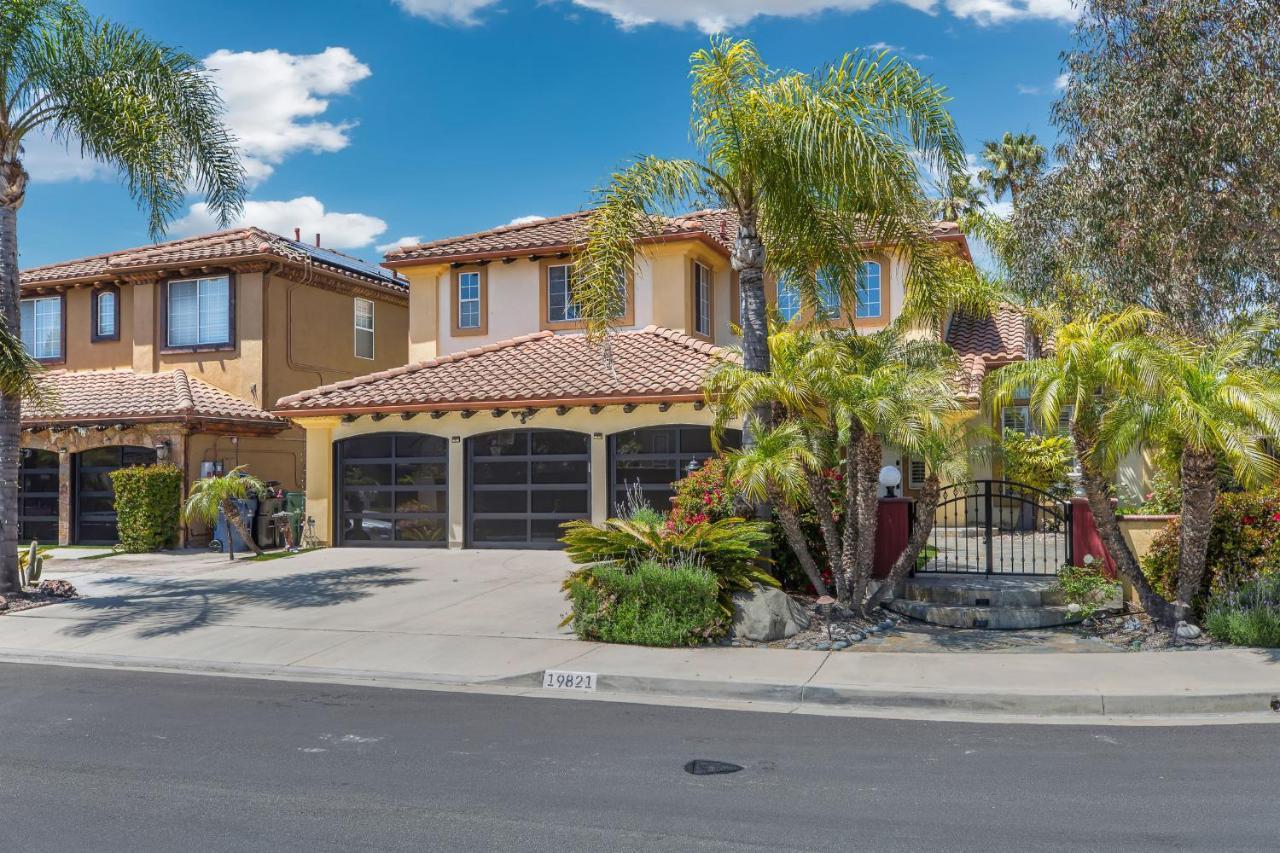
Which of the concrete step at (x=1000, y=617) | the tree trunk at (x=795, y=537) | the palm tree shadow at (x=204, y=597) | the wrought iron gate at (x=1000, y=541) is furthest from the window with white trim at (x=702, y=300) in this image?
the concrete step at (x=1000, y=617)

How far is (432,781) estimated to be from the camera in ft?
21.8

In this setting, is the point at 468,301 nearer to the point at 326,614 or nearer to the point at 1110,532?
the point at 326,614

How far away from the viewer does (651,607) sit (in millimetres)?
11078

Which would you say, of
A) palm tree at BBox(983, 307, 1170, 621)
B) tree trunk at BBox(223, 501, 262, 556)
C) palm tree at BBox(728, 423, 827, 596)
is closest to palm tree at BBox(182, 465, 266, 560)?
tree trunk at BBox(223, 501, 262, 556)

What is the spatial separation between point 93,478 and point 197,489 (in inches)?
144

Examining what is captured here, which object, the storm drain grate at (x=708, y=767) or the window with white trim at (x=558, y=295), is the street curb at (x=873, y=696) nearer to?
the storm drain grate at (x=708, y=767)

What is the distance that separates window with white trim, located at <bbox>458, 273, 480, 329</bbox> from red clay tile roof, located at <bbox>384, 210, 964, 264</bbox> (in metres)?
0.66

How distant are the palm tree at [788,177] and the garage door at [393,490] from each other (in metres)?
8.21

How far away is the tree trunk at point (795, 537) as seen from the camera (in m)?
11.6

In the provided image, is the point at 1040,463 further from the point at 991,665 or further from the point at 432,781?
the point at 432,781

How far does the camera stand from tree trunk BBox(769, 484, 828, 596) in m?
11.6

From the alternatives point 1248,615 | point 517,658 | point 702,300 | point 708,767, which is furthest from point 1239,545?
point 702,300

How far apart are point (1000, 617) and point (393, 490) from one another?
12.0 meters

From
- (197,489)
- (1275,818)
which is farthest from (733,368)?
(197,489)
